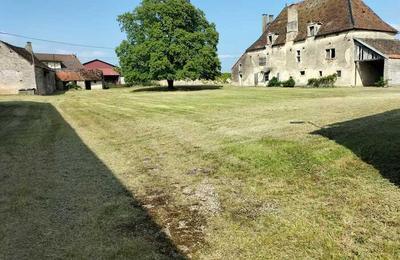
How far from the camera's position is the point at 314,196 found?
5352mm

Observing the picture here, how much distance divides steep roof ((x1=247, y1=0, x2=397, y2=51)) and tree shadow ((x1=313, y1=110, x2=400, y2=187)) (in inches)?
1261

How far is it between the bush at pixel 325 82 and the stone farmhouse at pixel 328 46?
59cm

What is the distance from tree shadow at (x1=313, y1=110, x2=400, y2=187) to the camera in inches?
242

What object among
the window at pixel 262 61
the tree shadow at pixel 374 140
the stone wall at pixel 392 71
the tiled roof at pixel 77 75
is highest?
the window at pixel 262 61

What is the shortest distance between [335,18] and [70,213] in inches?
1636

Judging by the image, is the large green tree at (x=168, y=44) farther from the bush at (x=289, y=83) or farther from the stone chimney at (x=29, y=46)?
the stone chimney at (x=29, y=46)

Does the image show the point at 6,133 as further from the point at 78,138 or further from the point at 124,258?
the point at 124,258

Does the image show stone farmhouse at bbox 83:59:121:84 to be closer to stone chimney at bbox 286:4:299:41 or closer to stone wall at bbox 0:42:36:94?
stone wall at bbox 0:42:36:94

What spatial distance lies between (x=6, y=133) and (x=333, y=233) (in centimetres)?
1150

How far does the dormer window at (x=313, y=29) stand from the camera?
42.8 meters

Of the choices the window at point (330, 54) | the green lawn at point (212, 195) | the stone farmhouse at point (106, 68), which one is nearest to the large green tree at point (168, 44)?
the window at point (330, 54)

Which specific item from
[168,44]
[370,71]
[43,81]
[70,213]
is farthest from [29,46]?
[70,213]

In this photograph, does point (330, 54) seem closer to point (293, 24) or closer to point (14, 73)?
point (293, 24)

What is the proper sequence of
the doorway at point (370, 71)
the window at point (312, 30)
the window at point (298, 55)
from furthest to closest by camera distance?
1. the window at point (298, 55)
2. the window at point (312, 30)
3. the doorway at point (370, 71)
